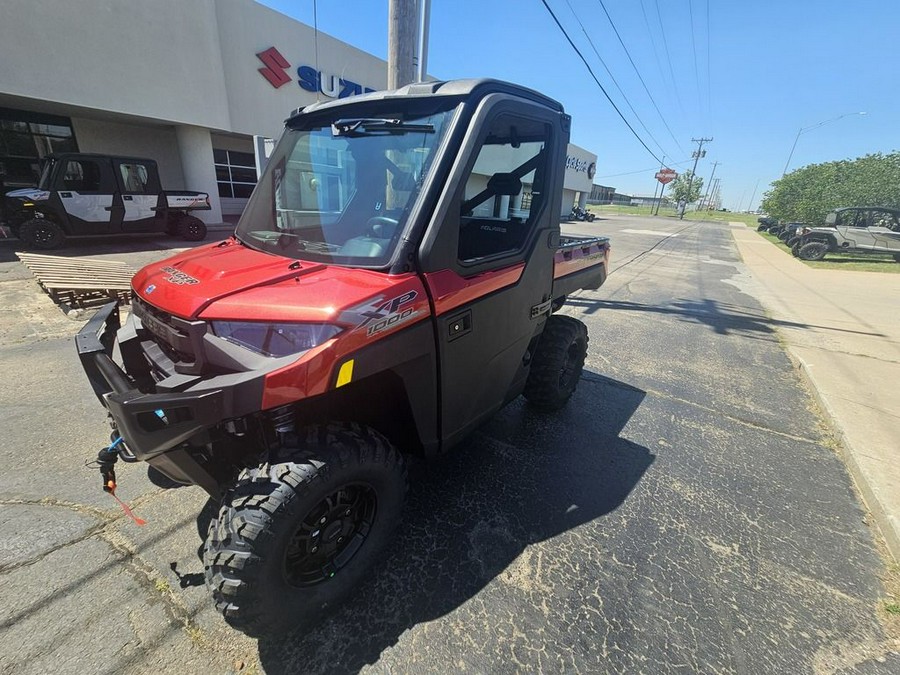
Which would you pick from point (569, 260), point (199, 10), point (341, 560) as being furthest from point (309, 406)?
point (199, 10)

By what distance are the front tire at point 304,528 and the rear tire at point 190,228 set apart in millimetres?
12832

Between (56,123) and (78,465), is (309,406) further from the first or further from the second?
(56,123)

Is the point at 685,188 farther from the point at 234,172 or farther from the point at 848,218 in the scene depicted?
the point at 234,172

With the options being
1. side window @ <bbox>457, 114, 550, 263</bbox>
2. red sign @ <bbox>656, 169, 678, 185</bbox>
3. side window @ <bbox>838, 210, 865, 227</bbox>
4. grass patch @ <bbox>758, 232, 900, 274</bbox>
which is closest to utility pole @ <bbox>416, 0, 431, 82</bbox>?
side window @ <bbox>457, 114, 550, 263</bbox>

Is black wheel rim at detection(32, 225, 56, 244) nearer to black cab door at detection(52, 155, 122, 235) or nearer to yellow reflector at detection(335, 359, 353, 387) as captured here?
black cab door at detection(52, 155, 122, 235)

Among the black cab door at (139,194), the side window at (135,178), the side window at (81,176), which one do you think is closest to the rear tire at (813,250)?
the black cab door at (139,194)

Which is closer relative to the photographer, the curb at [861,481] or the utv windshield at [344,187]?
the utv windshield at [344,187]

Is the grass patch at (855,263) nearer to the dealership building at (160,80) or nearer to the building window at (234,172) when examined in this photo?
the dealership building at (160,80)

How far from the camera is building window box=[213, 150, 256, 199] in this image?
1720 cm

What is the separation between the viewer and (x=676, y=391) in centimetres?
448

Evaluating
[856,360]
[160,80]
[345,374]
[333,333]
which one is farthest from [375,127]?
[160,80]

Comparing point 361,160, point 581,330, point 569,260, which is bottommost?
point 581,330

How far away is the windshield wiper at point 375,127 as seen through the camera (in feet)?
6.53

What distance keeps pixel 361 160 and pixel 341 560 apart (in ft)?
6.87
